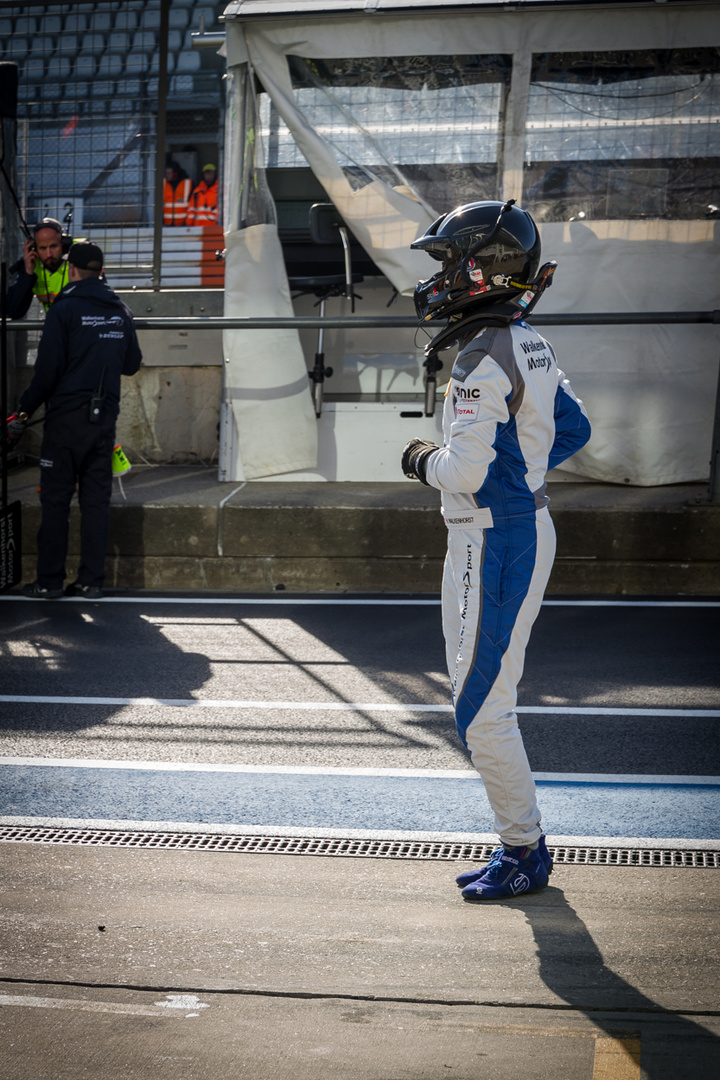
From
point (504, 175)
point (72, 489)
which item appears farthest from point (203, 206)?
point (72, 489)

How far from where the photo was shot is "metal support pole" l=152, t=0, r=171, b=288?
31.3 ft

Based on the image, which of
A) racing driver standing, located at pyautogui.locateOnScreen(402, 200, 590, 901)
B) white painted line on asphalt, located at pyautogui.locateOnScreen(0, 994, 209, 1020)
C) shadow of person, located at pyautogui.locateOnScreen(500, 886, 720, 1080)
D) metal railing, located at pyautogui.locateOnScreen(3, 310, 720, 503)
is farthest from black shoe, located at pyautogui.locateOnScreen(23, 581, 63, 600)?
shadow of person, located at pyautogui.locateOnScreen(500, 886, 720, 1080)

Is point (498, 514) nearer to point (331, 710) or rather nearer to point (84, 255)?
point (331, 710)

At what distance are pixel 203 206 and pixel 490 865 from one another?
30.8 feet

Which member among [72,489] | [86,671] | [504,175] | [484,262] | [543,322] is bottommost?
[86,671]

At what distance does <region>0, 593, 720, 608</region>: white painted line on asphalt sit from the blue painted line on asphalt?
2.66m

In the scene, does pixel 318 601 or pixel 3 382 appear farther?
pixel 3 382

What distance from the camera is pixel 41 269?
26.7ft

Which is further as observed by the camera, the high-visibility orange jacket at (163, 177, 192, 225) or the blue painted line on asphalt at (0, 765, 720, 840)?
the high-visibility orange jacket at (163, 177, 192, 225)

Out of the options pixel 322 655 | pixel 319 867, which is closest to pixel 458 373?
pixel 319 867

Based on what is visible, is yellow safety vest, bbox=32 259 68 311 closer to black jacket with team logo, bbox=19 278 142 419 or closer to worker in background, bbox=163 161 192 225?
black jacket with team logo, bbox=19 278 142 419

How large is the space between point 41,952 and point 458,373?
2034mm

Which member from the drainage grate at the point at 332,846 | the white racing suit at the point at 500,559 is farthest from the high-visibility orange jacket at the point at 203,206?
the white racing suit at the point at 500,559

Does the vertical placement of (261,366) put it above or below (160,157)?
below
